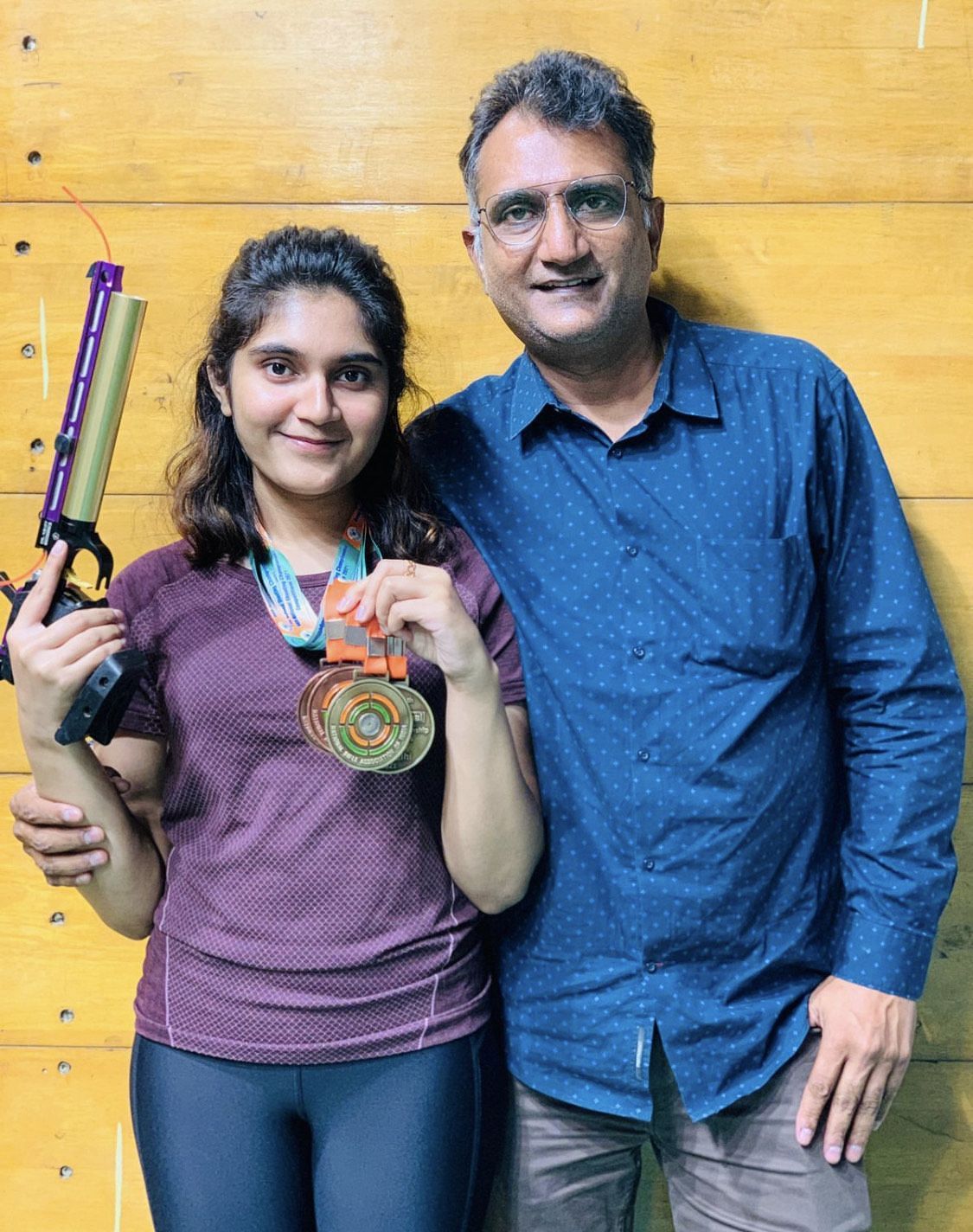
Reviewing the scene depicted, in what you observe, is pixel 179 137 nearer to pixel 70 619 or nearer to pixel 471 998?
pixel 70 619

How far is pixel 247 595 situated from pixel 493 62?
2.36 ft

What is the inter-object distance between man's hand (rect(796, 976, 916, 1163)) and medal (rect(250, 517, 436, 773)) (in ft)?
1.55

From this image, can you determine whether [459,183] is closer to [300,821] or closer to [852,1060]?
[300,821]

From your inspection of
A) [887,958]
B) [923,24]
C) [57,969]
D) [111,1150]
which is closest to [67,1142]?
[111,1150]

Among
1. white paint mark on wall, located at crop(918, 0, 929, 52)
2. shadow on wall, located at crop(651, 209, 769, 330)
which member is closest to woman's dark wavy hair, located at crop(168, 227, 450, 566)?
shadow on wall, located at crop(651, 209, 769, 330)

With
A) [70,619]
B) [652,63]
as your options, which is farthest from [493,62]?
[70,619]

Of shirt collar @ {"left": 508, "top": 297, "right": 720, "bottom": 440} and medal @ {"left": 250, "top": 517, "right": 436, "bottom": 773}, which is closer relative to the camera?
medal @ {"left": 250, "top": 517, "right": 436, "bottom": 773}

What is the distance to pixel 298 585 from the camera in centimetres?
123

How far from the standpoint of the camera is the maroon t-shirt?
116 centimetres

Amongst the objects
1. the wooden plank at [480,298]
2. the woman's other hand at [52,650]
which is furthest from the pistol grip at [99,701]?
the wooden plank at [480,298]

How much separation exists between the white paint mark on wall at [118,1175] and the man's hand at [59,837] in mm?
557

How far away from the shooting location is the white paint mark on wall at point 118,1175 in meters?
1.61

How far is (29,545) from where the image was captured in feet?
5.13

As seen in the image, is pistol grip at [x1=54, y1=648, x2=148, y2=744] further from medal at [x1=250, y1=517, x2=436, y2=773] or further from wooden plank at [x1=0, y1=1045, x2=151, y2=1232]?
wooden plank at [x1=0, y1=1045, x2=151, y2=1232]
